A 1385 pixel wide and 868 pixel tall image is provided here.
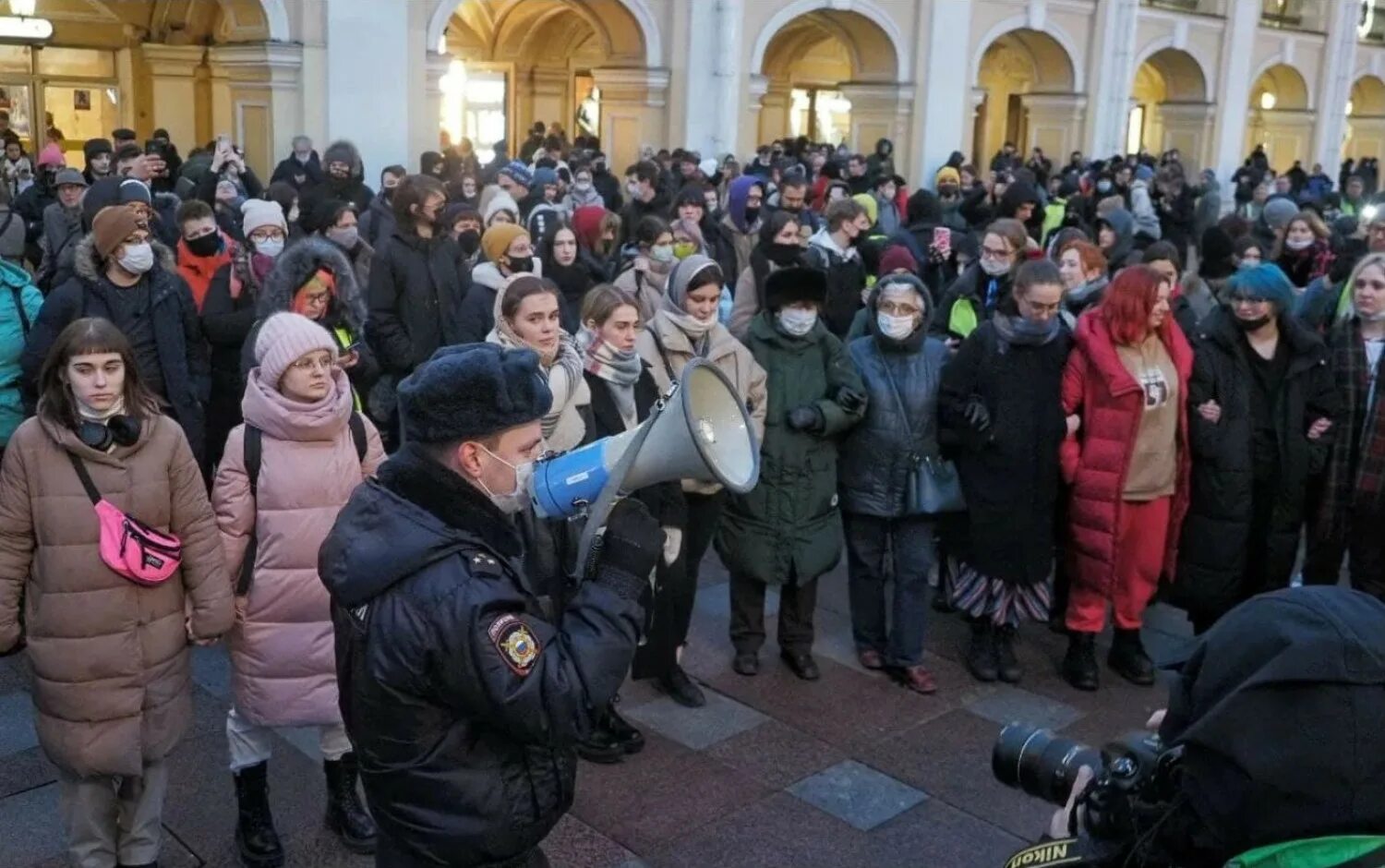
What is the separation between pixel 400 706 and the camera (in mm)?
2406

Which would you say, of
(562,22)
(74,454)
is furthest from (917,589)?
(562,22)

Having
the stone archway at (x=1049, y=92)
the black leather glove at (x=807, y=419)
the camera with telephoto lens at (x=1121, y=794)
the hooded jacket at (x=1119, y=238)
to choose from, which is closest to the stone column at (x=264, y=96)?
the hooded jacket at (x=1119, y=238)

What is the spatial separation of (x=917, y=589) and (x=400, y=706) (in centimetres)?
348

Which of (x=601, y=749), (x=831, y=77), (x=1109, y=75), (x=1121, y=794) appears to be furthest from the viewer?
(x=831, y=77)

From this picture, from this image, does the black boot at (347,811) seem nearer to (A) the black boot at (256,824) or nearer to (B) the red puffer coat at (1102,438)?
(A) the black boot at (256,824)

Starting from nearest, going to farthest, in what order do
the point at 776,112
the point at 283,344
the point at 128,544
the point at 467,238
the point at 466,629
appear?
1. the point at 466,629
2. the point at 128,544
3. the point at 283,344
4. the point at 467,238
5. the point at 776,112

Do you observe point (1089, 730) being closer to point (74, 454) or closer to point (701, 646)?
point (701, 646)

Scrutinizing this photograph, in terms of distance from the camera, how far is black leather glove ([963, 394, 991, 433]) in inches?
211

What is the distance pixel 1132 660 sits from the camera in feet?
19.2

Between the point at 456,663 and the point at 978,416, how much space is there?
3.44 metres

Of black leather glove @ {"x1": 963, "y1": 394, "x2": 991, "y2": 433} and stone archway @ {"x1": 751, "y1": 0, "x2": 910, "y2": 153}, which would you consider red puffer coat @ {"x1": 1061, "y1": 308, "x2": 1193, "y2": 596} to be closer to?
black leather glove @ {"x1": 963, "y1": 394, "x2": 991, "y2": 433}

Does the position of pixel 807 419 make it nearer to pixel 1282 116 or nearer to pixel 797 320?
pixel 797 320

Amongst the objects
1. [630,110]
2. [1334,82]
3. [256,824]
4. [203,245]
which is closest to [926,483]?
[256,824]

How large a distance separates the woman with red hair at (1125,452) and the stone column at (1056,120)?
809 inches
